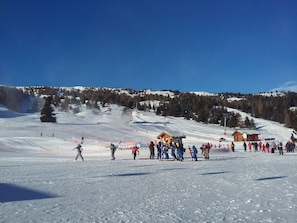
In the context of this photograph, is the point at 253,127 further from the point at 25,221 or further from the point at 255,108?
the point at 25,221

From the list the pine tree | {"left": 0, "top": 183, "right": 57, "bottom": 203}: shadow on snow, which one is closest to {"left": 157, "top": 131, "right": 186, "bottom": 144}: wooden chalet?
the pine tree

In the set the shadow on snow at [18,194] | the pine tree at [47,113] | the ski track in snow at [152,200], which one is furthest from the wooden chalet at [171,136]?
the shadow on snow at [18,194]

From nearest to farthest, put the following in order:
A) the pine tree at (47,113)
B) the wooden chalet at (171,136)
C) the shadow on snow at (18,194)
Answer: the shadow on snow at (18,194)
the wooden chalet at (171,136)
the pine tree at (47,113)

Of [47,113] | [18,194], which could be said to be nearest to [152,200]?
[18,194]

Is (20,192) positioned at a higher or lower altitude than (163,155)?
lower

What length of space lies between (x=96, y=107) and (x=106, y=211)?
421ft

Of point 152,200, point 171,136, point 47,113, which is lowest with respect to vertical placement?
point 152,200

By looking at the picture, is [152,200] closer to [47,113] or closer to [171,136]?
[171,136]

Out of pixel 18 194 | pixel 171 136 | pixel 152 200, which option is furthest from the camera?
pixel 171 136

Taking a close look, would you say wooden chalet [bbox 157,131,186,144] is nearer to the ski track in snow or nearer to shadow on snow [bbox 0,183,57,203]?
the ski track in snow

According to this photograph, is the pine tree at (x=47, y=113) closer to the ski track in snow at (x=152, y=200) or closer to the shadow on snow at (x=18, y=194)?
the ski track in snow at (x=152, y=200)

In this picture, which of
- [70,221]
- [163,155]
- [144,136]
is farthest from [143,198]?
[144,136]

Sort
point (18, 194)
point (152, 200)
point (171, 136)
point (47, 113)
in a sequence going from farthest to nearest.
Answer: point (47, 113) → point (171, 136) → point (18, 194) → point (152, 200)

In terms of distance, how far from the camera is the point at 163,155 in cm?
2741
